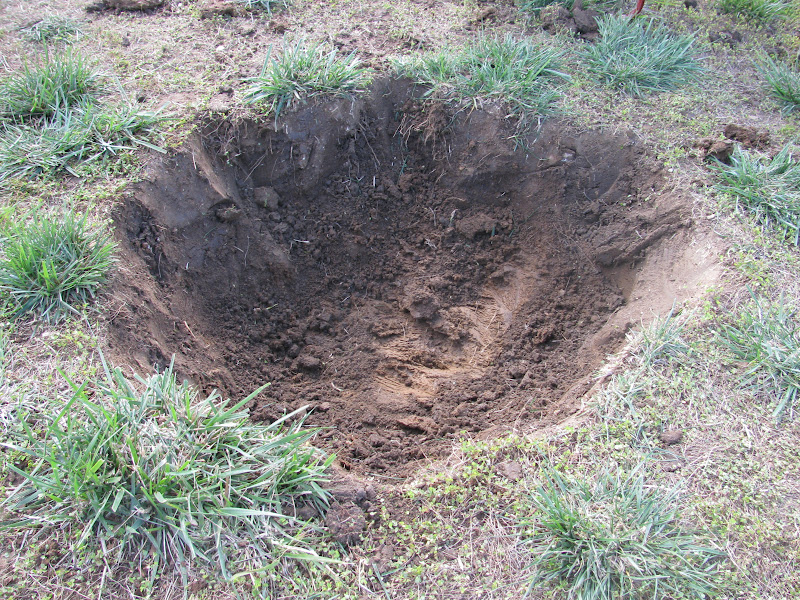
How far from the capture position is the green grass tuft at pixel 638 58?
157 inches

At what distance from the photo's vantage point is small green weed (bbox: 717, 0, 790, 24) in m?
4.86

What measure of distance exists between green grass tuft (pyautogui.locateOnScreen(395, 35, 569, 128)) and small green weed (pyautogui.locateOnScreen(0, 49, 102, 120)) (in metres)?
2.06

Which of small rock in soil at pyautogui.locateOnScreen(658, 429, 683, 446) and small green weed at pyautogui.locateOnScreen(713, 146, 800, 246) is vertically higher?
small green weed at pyautogui.locateOnScreen(713, 146, 800, 246)

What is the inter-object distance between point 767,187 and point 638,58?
1425 millimetres

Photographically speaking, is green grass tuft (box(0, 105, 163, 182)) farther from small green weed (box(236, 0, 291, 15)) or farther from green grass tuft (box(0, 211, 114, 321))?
small green weed (box(236, 0, 291, 15))

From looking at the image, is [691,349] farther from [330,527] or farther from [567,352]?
[330,527]

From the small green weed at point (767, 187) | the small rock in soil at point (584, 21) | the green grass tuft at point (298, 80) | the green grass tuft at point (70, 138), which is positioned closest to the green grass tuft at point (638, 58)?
the small rock in soil at point (584, 21)

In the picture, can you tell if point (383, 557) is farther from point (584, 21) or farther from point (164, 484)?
point (584, 21)

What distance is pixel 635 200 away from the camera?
3.54 meters

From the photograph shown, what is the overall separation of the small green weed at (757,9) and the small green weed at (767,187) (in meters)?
2.18

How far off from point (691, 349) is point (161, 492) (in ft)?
8.17

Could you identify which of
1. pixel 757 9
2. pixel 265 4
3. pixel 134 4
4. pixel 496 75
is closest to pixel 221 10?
pixel 265 4

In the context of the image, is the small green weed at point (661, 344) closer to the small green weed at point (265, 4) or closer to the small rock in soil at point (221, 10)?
the small green weed at point (265, 4)

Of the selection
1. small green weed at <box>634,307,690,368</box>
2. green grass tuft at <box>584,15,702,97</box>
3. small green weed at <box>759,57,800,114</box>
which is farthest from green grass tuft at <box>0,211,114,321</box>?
small green weed at <box>759,57,800,114</box>
